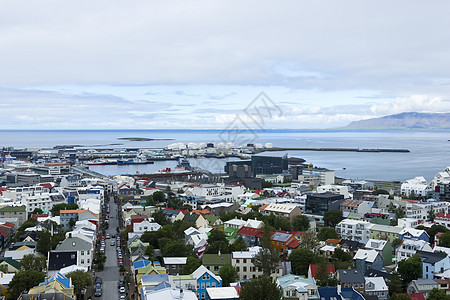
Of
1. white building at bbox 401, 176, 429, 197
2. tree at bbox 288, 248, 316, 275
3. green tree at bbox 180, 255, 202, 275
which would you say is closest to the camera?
green tree at bbox 180, 255, 202, 275

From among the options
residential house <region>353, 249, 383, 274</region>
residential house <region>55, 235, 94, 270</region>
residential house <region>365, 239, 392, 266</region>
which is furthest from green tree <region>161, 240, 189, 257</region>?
residential house <region>365, 239, 392, 266</region>

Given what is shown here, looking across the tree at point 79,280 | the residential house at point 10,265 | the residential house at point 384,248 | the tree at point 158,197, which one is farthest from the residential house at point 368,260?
the tree at point 158,197

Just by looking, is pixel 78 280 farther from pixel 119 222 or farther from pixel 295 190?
pixel 295 190

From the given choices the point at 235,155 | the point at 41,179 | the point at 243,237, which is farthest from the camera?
the point at 235,155

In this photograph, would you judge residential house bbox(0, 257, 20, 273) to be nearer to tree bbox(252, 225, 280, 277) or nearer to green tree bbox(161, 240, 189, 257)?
green tree bbox(161, 240, 189, 257)

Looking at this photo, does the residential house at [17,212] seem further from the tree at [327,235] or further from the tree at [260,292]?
the tree at [260,292]

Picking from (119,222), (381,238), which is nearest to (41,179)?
(119,222)

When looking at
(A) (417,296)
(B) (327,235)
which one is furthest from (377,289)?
(B) (327,235)
